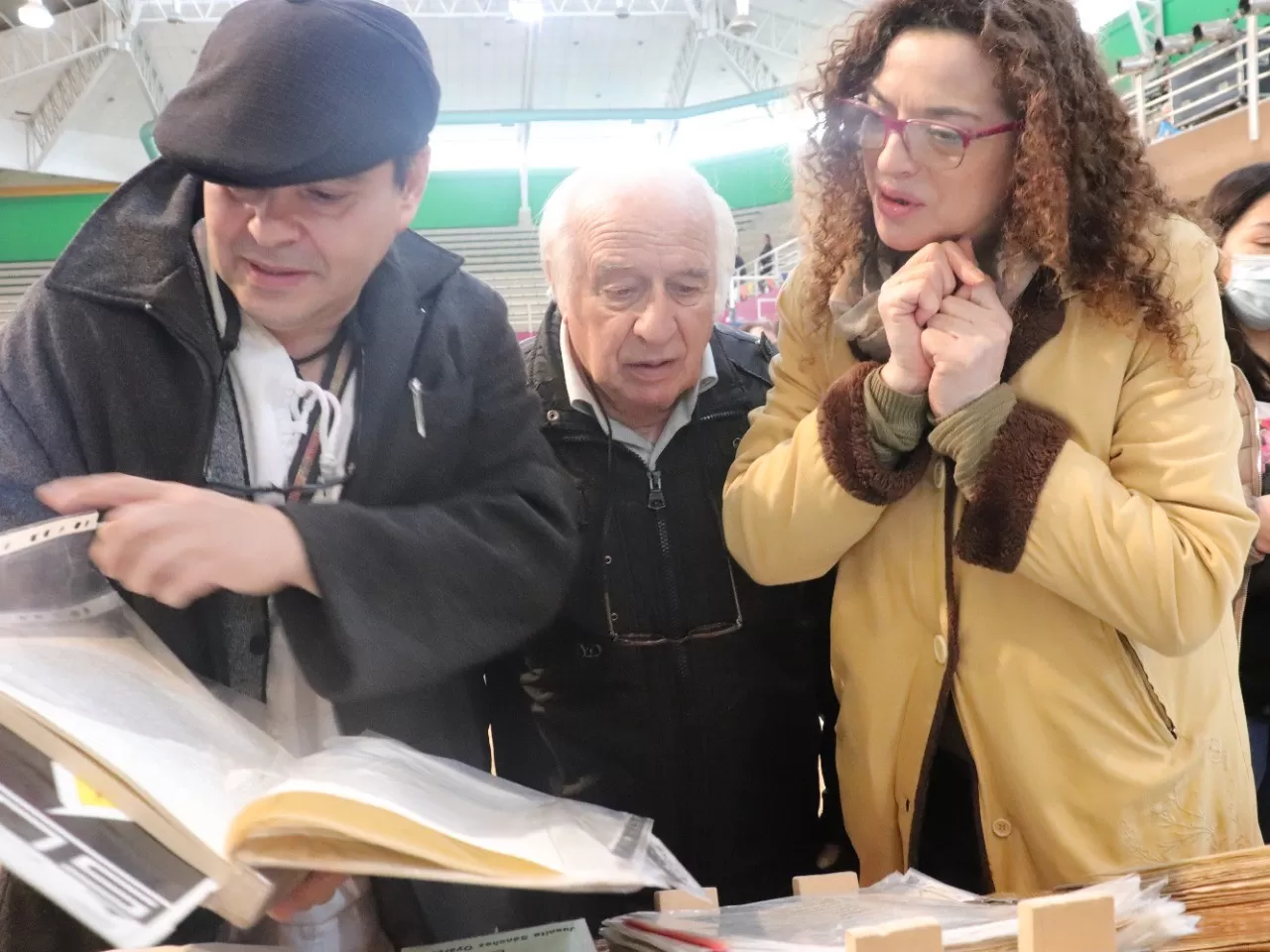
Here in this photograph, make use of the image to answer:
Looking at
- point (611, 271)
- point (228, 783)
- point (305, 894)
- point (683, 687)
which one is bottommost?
point (683, 687)

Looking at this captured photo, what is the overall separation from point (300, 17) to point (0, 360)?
0.41 meters

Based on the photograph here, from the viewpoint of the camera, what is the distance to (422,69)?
916 millimetres

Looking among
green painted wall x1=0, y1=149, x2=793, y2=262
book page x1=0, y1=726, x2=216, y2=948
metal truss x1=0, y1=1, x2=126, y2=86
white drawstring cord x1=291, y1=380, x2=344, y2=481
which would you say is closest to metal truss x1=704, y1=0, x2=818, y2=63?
green painted wall x1=0, y1=149, x2=793, y2=262

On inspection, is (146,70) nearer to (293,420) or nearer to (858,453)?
(293,420)

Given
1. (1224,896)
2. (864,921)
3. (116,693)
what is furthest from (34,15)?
(1224,896)

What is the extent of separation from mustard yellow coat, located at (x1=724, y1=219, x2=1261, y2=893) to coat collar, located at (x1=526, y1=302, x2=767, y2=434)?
0.32 m

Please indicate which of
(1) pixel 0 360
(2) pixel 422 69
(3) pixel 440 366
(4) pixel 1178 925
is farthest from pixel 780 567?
(1) pixel 0 360

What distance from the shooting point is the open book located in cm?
52

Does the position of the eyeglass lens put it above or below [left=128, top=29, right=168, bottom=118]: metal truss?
below

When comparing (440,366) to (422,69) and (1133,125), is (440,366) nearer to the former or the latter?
(422,69)

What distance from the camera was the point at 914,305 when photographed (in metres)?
1.02

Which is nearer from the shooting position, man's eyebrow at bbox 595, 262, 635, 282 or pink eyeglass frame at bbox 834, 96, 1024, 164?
pink eyeglass frame at bbox 834, 96, 1024, 164

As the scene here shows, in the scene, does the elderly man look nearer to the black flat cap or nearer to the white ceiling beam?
the black flat cap

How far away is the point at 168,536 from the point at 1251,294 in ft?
6.27
